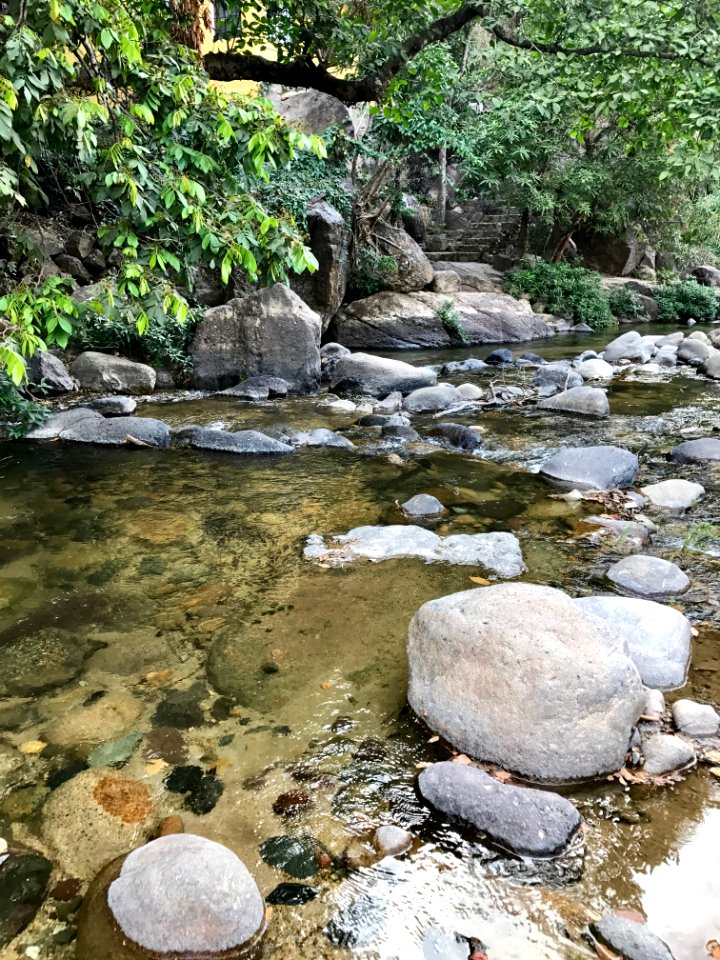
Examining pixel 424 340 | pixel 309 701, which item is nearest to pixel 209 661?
pixel 309 701

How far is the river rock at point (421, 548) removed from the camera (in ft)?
14.4

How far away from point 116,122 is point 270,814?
3.57 m

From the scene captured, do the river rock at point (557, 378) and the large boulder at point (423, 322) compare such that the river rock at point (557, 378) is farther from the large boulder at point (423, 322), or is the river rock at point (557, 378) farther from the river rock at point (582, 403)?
the large boulder at point (423, 322)

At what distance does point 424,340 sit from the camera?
16.2m

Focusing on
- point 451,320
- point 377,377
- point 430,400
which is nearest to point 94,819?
point 430,400

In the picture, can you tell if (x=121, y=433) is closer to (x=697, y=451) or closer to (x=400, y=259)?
(x=697, y=451)

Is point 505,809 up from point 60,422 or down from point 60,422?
up

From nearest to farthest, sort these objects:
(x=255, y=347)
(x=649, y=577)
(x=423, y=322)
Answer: (x=649, y=577) < (x=255, y=347) < (x=423, y=322)

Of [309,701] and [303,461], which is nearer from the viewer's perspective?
[309,701]

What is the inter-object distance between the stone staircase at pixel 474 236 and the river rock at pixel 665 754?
68.0 feet

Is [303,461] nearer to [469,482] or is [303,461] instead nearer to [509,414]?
[469,482]

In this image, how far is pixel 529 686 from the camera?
2.56 metres

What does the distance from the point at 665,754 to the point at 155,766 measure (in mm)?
1972

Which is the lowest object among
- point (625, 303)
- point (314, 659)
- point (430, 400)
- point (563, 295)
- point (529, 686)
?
point (625, 303)
